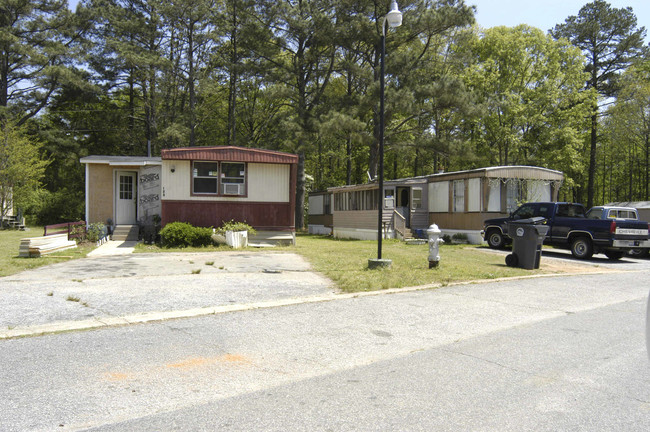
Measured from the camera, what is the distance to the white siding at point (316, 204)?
33.6m

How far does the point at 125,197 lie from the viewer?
20.5m

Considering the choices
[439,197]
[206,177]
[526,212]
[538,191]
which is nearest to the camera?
[526,212]

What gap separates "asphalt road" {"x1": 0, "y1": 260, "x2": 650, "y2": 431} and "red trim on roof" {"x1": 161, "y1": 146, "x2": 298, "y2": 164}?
39.0ft

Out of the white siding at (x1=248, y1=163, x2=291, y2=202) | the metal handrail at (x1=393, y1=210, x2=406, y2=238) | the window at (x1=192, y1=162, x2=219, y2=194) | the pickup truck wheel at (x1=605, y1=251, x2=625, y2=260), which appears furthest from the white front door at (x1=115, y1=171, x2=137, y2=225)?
the pickup truck wheel at (x1=605, y1=251, x2=625, y2=260)

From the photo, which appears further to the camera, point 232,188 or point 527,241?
point 232,188

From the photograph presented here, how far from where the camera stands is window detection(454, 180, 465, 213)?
22375mm

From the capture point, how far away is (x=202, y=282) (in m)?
9.54

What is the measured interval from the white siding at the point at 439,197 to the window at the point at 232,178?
10.1 meters

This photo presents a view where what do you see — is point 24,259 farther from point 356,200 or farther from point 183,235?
point 356,200

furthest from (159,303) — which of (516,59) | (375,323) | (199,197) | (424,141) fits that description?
(516,59)

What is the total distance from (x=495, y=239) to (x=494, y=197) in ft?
9.04

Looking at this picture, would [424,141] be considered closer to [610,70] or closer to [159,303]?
[610,70]

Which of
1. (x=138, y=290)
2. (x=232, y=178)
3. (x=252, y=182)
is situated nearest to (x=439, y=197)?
(x=252, y=182)

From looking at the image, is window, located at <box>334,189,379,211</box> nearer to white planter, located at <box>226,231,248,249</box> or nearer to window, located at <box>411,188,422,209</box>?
window, located at <box>411,188,422,209</box>
